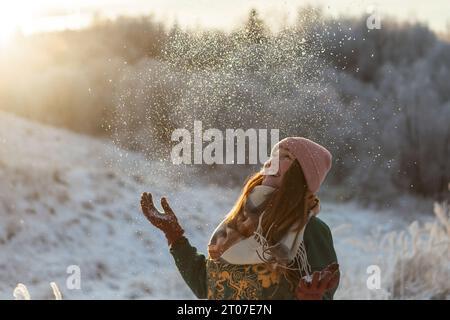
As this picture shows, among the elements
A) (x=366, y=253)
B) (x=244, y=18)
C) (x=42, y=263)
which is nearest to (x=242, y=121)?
(x=244, y=18)

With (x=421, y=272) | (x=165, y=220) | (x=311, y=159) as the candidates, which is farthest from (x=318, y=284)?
(x=421, y=272)

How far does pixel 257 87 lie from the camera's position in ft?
15.9

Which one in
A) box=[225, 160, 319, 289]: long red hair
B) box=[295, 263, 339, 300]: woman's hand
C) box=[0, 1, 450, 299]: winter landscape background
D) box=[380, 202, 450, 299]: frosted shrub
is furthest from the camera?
box=[0, 1, 450, 299]: winter landscape background

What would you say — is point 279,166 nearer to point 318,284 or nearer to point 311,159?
point 311,159

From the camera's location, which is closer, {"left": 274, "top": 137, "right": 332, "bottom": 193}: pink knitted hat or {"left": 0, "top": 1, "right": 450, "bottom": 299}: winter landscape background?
{"left": 274, "top": 137, "right": 332, "bottom": 193}: pink knitted hat

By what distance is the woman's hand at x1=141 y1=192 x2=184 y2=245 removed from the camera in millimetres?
2510

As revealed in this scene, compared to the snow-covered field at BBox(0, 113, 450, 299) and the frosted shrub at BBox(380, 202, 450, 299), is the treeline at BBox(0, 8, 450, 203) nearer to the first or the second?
the snow-covered field at BBox(0, 113, 450, 299)

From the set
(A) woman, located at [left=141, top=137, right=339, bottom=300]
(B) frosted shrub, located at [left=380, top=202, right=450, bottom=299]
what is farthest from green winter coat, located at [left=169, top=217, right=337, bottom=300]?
(B) frosted shrub, located at [left=380, top=202, right=450, bottom=299]

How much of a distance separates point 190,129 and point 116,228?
3.91 feet

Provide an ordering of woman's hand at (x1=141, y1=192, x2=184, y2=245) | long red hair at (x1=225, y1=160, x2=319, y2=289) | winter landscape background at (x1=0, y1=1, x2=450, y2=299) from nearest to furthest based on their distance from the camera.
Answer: long red hair at (x1=225, y1=160, x2=319, y2=289), woman's hand at (x1=141, y1=192, x2=184, y2=245), winter landscape background at (x1=0, y1=1, x2=450, y2=299)

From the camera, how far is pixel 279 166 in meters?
2.46

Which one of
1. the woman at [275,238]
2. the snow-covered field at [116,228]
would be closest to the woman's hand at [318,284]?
the woman at [275,238]

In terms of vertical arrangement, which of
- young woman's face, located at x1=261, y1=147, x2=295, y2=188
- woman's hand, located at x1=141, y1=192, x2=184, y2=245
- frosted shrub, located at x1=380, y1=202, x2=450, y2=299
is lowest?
frosted shrub, located at x1=380, y1=202, x2=450, y2=299
